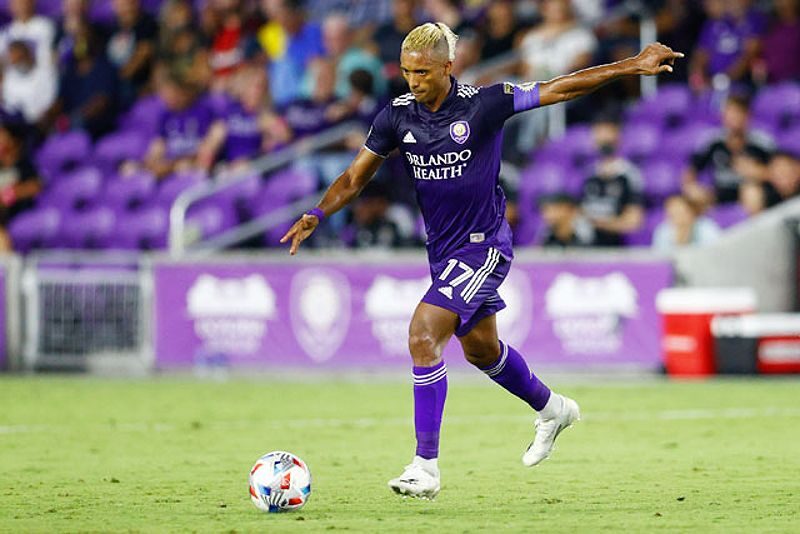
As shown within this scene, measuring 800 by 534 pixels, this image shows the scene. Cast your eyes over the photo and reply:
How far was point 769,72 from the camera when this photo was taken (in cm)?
1781

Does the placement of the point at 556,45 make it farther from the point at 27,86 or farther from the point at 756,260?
the point at 27,86

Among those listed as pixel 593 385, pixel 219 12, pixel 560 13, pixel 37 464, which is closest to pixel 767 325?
pixel 593 385

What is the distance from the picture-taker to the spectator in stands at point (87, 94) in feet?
72.1

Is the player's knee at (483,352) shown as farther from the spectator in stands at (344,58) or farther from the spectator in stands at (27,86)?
the spectator in stands at (27,86)

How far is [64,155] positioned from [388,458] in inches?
519

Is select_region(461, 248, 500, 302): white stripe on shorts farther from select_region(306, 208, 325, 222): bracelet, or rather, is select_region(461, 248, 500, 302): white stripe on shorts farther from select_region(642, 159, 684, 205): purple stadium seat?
select_region(642, 159, 684, 205): purple stadium seat

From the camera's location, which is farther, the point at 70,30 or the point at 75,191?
the point at 70,30

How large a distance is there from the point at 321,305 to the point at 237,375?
128cm

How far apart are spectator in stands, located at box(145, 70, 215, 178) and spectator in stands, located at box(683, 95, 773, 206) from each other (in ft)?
21.9

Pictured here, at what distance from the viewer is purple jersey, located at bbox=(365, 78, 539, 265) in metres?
7.98

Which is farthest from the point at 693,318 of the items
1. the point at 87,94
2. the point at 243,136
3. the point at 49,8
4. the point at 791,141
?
the point at 49,8

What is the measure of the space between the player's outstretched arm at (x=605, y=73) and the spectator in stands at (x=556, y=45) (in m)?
10.3

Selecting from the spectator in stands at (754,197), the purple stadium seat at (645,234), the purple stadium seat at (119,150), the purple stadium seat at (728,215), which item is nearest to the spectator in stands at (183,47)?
the purple stadium seat at (119,150)

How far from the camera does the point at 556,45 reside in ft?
60.2
